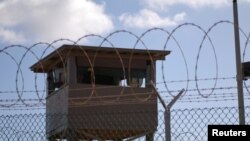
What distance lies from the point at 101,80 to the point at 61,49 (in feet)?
9.73

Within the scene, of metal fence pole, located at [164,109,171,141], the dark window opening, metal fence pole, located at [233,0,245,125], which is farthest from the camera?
the dark window opening

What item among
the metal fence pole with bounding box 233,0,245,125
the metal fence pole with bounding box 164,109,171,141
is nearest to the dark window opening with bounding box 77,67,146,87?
the metal fence pole with bounding box 233,0,245,125

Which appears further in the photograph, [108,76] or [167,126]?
[108,76]

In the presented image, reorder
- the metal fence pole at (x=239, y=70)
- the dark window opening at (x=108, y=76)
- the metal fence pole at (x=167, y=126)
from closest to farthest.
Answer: the metal fence pole at (x=167, y=126) < the metal fence pole at (x=239, y=70) < the dark window opening at (x=108, y=76)

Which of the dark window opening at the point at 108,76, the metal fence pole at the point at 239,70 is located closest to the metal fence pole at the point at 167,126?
the metal fence pole at the point at 239,70

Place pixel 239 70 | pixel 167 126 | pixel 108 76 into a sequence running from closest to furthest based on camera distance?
pixel 167 126
pixel 239 70
pixel 108 76

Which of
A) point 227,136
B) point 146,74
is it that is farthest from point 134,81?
point 227,136

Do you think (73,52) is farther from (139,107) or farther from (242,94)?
(242,94)

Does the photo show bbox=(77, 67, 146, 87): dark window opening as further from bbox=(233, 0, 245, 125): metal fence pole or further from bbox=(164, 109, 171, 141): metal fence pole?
bbox=(164, 109, 171, 141): metal fence pole

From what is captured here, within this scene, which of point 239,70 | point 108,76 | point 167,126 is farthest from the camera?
point 108,76

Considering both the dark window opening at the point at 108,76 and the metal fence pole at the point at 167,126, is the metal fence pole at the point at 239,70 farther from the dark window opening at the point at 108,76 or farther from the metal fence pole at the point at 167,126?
the dark window opening at the point at 108,76

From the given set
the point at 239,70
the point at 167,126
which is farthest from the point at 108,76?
the point at 167,126

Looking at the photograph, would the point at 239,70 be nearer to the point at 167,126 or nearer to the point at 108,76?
the point at 167,126

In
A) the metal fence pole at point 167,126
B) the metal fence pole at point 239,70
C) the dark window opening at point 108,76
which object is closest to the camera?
the metal fence pole at point 167,126
